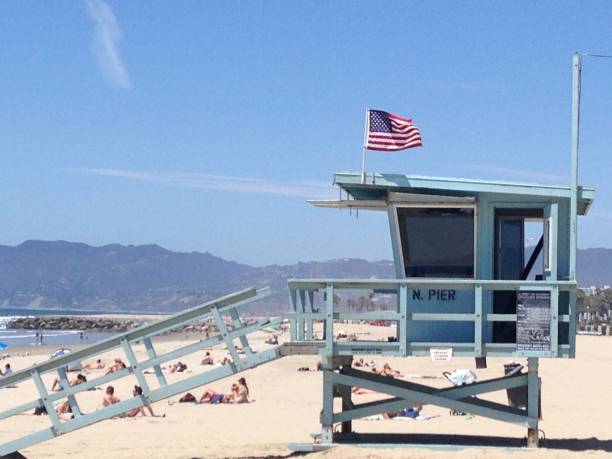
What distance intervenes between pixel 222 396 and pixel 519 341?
35.9ft

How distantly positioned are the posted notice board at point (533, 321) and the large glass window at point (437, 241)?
1.08 metres

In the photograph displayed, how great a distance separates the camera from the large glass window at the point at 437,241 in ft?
46.4

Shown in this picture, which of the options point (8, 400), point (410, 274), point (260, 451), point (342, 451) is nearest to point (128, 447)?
point (260, 451)

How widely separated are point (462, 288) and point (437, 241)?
109 cm

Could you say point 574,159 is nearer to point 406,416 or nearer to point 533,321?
point 533,321

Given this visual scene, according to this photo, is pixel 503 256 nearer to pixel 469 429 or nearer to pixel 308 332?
pixel 308 332

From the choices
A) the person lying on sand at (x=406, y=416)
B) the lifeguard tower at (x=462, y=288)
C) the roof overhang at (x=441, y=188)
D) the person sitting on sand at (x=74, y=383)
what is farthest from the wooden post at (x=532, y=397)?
the person sitting on sand at (x=74, y=383)

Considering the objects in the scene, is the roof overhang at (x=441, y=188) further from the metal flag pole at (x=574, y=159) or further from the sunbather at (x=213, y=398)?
the sunbather at (x=213, y=398)

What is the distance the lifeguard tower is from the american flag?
53 centimetres

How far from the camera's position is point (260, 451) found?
15.0 meters

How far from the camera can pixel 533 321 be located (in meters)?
13.2

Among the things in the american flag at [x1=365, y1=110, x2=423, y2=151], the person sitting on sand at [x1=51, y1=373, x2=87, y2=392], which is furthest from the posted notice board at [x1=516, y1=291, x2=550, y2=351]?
the person sitting on sand at [x1=51, y1=373, x2=87, y2=392]

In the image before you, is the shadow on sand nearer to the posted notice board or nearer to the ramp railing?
the posted notice board

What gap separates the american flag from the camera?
1423 centimetres
